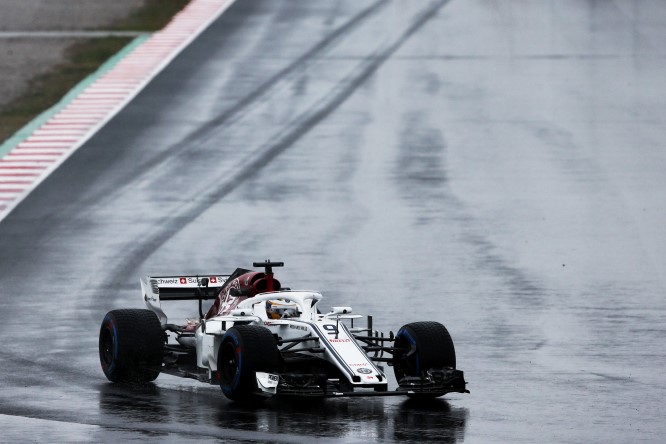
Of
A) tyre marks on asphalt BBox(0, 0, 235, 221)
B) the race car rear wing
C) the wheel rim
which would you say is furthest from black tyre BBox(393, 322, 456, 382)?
tyre marks on asphalt BBox(0, 0, 235, 221)

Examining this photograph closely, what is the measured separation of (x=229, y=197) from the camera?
92.1 feet

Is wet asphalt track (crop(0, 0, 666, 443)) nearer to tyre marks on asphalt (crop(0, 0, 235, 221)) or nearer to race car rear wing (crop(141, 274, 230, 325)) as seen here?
tyre marks on asphalt (crop(0, 0, 235, 221))

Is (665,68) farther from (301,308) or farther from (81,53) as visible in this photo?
(301,308)

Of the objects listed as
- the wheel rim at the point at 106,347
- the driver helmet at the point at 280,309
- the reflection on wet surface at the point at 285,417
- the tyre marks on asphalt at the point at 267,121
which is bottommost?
the reflection on wet surface at the point at 285,417

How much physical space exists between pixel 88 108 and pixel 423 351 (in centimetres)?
2126

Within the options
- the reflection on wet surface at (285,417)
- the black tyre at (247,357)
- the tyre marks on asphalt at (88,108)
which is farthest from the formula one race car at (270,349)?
the tyre marks on asphalt at (88,108)

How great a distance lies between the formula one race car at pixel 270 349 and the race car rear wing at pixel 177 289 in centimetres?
2

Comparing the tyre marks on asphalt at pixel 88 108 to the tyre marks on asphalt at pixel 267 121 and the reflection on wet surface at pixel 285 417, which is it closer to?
the tyre marks on asphalt at pixel 267 121

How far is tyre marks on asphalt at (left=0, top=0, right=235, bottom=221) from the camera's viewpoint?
3027 cm

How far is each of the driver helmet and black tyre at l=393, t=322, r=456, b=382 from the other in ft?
4.00

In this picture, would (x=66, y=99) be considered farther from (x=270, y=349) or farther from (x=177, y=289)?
(x=270, y=349)

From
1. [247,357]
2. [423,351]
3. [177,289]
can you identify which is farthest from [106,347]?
[423,351]

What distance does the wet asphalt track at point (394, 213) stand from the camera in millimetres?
15516

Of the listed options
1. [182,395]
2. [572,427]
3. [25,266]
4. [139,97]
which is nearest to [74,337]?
[182,395]
